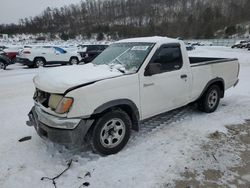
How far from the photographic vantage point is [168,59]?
14.4ft

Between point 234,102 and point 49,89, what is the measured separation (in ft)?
16.7

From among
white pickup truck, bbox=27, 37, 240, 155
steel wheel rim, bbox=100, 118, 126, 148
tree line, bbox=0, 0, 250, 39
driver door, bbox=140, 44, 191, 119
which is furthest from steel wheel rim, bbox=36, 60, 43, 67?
tree line, bbox=0, 0, 250, 39

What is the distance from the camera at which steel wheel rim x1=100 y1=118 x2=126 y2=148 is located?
358 centimetres

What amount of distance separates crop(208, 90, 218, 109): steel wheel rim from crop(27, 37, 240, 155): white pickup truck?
61 cm

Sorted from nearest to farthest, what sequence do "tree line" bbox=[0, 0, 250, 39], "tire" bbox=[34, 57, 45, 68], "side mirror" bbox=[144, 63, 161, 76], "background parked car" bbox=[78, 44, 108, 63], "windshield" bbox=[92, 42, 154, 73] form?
"side mirror" bbox=[144, 63, 161, 76]
"windshield" bbox=[92, 42, 154, 73]
"tire" bbox=[34, 57, 45, 68]
"background parked car" bbox=[78, 44, 108, 63]
"tree line" bbox=[0, 0, 250, 39]

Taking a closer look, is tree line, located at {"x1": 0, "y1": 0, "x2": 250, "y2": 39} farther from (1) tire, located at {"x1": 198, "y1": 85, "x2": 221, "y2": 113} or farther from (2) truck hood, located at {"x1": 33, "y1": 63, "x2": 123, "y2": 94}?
(2) truck hood, located at {"x1": 33, "y1": 63, "x2": 123, "y2": 94}

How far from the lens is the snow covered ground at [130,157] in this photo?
123 inches

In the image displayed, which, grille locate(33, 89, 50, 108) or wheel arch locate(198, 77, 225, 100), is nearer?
grille locate(33, 89, 50, 108)

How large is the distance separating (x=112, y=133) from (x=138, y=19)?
134718mm

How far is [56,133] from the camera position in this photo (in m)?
3.25

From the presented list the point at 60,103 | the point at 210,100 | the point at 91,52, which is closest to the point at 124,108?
the point at 60,103

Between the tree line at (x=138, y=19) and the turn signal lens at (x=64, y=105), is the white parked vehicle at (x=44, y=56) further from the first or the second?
the tree line at (x=138, y=19)

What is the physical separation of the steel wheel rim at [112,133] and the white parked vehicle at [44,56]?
1444 cm

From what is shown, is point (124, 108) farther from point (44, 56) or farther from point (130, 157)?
point (44, 56)
